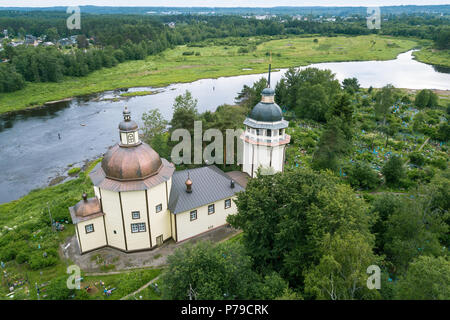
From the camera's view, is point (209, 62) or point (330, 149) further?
point (209, 62)

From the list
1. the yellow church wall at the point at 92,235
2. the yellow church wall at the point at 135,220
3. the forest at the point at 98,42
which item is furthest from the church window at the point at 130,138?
the forest at the point at 98,42

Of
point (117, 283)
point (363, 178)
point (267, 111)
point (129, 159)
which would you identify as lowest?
point (117, 283)

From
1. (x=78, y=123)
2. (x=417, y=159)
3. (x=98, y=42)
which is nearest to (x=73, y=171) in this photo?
(x=78, y=123)

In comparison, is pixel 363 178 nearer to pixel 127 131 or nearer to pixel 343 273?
pixel 343 273

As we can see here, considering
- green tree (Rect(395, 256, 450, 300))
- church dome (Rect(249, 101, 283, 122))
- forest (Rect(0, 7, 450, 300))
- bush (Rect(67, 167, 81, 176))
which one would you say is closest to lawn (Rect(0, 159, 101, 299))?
forest (Rect(0, 7, 450, 300))

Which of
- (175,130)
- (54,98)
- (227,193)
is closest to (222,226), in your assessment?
(227,193)

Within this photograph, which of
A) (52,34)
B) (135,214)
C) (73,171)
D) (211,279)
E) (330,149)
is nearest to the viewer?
(211,279)

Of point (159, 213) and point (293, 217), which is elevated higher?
point (293, 217)
